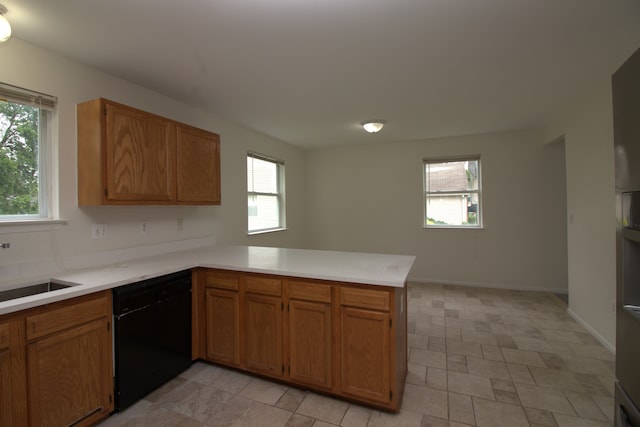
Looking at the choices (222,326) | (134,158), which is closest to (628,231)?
(222,326)

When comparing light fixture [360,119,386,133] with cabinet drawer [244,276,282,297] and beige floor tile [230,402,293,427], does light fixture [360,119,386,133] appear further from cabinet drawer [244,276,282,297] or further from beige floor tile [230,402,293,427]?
beige floor tile [230,402,293,427]

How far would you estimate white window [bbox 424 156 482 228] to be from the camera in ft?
16.4

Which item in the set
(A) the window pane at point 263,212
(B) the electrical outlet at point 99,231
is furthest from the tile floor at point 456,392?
(A) the window pane at point 263,212

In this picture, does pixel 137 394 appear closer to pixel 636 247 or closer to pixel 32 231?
pixel 32 231

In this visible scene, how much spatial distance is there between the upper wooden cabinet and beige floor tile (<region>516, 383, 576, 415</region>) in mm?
3112

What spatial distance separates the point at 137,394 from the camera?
208cm

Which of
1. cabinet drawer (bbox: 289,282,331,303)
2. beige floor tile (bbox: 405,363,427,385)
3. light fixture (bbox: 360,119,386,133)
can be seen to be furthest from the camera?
light fixture (bbox: 360,119,386,133)

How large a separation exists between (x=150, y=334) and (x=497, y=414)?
240 cm

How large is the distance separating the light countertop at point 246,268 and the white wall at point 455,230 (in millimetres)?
2887

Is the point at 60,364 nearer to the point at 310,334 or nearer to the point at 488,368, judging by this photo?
the point at 310,334

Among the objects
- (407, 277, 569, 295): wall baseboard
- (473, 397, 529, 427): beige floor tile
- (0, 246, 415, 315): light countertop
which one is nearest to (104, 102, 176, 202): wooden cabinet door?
(0, 246, 415, 315): light countertop

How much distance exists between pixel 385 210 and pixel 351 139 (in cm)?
139

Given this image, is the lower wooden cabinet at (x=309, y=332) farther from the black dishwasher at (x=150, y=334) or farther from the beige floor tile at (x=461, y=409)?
the beige floor tile at (x=461, y=409)

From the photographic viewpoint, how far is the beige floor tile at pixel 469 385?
2189mm
